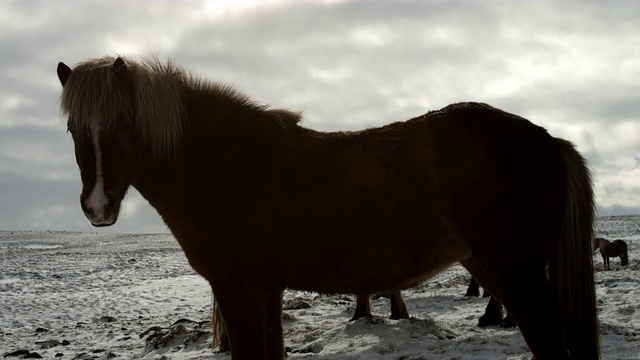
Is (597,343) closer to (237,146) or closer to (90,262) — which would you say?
(237,146)

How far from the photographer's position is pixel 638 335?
606 centimetres

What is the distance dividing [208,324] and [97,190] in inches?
190

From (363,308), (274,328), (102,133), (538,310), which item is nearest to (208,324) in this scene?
(363,308)

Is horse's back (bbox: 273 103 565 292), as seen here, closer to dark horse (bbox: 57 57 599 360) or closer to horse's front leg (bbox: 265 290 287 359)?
dark horse (bbox: 57 57 599 360)

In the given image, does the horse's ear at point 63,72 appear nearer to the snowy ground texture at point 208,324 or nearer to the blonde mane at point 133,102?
the blonde mane at point 133,102

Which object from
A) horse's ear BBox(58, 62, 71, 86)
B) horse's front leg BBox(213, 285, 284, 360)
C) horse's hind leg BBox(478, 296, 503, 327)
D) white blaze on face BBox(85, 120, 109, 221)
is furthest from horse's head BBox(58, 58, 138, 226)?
horse's hind leg BBox(478, 296, 503, 327)

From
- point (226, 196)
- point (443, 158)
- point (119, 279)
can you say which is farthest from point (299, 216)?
point (119, 279)

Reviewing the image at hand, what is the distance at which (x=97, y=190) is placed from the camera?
3707mm

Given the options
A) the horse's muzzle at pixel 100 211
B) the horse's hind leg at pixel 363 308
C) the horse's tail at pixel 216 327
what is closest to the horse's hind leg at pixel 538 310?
the horse's muzzle at pixel 100 211

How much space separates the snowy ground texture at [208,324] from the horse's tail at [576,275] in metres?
2.02

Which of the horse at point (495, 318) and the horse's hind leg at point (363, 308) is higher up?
the horse's hind leg at point (363, 308)

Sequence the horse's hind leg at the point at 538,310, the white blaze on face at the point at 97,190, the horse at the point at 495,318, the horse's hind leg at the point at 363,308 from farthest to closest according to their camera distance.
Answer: the horse's hind leg at the point at 363,308, the horse at the point at 495,318, the white blaze on face at the point at 97,190, the horse's hind leg at the point at 538,310

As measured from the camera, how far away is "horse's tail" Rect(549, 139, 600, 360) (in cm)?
351

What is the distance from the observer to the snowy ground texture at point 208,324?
19.8ft
